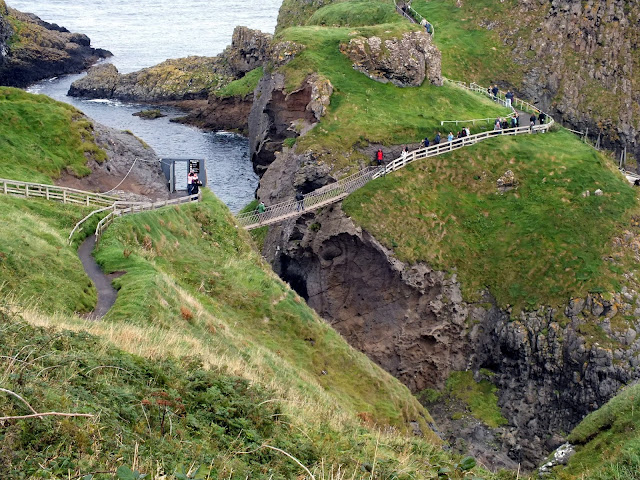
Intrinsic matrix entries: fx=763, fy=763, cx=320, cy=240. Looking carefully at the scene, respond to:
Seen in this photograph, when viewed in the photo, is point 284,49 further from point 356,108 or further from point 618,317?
point 618,317

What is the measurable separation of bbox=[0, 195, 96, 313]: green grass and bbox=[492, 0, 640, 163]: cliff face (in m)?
76.2

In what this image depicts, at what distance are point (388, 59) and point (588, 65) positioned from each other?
38648 millimetres

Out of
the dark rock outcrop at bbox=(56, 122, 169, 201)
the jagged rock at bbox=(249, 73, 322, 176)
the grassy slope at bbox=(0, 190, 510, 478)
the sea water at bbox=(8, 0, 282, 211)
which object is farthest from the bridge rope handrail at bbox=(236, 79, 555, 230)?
the sea water at bbox=(8, 0, 282, 211)

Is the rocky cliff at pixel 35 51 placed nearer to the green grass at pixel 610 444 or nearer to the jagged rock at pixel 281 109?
the jagged rock at pixel 281 109

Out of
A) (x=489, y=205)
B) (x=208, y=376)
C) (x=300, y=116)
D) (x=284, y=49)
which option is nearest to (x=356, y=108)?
(x=300, y=116)

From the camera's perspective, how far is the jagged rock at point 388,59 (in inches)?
2908

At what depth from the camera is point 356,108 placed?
69.5m

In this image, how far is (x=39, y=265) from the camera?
29.7 metres

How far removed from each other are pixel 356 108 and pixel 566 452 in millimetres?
46789

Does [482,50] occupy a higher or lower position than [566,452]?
higher

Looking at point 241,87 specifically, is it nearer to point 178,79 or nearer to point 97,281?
point 178,79

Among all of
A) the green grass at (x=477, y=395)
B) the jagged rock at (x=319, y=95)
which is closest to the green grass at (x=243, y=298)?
the green grass at (x=477, y=395)

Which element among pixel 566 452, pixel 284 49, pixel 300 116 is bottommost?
pixel 566 452

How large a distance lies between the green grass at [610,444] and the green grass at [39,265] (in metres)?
17.5
